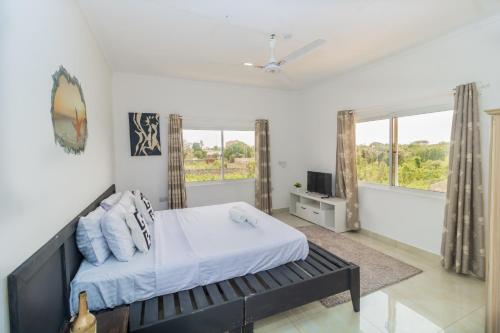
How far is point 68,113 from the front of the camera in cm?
170

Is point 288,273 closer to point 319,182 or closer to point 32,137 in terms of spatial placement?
point 32,137

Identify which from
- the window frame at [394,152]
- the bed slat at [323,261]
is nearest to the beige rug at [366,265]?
the bed slat at [323,261]

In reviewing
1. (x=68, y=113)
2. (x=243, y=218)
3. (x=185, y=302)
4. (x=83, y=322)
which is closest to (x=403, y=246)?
(x=243, y=218)

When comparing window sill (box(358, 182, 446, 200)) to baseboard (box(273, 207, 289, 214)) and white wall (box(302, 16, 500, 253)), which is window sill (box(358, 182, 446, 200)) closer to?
white wall (box(302, 16, 500, 253))

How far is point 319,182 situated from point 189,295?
3.35 meters

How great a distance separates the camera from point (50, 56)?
1483mm

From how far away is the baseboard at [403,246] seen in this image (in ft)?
9.80

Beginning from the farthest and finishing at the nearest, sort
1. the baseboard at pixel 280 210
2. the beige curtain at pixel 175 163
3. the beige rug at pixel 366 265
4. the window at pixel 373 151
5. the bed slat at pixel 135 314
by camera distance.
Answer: the baseboard at pixel 280 210 → the beige curtain at pixel 175 163 → the window at pixel 373 151 → the beige rug at pixel 366 265 → the bed slat at pixel 135 314

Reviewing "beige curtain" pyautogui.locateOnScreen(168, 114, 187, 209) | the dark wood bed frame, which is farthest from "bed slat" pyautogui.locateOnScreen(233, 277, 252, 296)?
"beige curtain" pyautogui.locateOnScreen(168, 114, 187, 209)

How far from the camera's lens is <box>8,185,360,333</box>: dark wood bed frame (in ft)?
3.67

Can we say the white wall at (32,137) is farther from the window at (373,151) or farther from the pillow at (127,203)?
the window at (373,151)

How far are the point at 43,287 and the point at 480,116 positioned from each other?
12.5ft

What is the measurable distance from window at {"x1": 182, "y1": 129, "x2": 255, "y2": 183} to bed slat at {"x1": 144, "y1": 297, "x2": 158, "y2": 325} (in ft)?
9.45

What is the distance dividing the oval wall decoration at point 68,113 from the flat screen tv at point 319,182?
3669 millimetres
